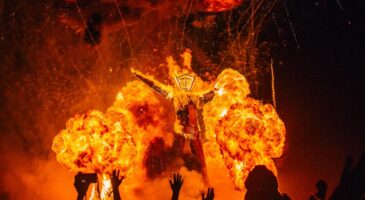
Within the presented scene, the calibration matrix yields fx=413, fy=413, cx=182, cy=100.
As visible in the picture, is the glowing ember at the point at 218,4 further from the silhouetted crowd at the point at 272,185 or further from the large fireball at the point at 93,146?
the silhouetted crowd at the point at 272,185

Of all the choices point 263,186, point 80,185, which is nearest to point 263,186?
point 263,186

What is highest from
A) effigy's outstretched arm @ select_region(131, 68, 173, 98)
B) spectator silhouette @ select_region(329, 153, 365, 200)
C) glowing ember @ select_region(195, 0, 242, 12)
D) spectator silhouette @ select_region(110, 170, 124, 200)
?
glowing ember @ select_region(195, 0, 242, 12)

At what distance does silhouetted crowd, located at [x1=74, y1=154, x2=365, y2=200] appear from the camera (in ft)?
8.64

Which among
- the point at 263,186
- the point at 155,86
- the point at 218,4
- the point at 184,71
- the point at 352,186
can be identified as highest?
the point at 218,4

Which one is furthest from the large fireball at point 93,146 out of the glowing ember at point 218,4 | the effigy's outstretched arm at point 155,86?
the glowing ember at point 218,4

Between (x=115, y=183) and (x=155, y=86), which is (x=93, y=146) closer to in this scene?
(x=155, y=86)

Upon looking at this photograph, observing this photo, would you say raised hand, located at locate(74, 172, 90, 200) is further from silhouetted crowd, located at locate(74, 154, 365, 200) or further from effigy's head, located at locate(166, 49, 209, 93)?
effigy's head, located at locate(166, 49, 209, 93)

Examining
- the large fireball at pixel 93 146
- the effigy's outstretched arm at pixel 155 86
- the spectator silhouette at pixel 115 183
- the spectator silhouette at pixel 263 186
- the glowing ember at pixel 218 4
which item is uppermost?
the glowing ember at pixel 218 4

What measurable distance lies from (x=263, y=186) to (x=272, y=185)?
0.25 feet

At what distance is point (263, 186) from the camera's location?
3.47 m

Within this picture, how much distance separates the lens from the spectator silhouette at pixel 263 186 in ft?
11.3

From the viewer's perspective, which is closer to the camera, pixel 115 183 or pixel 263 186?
pixel 263 186

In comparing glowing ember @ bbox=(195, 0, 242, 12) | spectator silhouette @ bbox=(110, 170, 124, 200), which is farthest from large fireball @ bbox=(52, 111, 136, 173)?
spectator silhouette @ bbox=(110, 170, 124, 200)

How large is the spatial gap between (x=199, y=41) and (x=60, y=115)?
6007 millimetres
